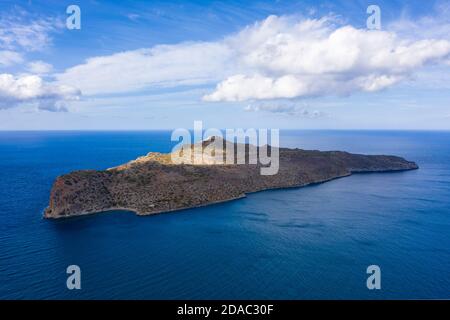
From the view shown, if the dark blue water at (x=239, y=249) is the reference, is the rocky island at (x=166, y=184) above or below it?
above

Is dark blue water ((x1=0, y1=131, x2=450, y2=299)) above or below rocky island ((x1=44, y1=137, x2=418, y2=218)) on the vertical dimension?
below

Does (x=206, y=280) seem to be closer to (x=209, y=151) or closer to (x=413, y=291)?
(x=413, y=291)

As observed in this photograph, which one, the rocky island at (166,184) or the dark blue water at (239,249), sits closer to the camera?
the dark blue water at (239,249)

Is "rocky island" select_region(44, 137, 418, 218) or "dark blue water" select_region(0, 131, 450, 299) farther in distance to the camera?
"rocky island" select_region(44, 137, 418, 218)
